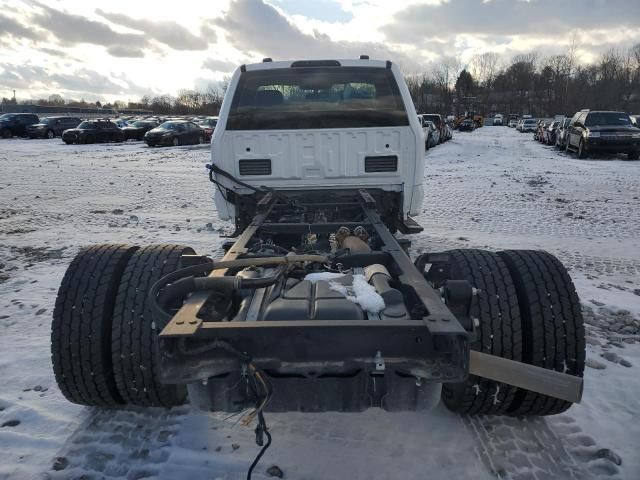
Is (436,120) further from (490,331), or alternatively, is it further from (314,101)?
(490,331)

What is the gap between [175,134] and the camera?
25844mm

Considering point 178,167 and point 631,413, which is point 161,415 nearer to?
point 631,413

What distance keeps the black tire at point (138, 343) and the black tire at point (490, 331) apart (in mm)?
1722

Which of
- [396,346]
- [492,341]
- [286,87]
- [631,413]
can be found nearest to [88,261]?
[396,346]

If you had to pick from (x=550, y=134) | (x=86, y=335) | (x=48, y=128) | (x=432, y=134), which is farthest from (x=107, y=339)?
(x=48, y=128)

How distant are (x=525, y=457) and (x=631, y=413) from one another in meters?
0.91

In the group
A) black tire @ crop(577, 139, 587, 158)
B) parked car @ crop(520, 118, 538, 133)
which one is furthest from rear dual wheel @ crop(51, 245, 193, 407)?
parked car @ crop(520, 118, 538, 133)

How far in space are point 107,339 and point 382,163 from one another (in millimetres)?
2911

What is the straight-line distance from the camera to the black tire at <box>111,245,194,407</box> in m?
2.70

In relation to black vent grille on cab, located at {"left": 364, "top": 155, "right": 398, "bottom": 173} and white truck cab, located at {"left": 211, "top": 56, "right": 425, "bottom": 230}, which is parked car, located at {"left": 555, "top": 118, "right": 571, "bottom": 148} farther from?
black vent grille on cab, located at {"left": 364, "top": 155, "right": 398, "bottom": 173}

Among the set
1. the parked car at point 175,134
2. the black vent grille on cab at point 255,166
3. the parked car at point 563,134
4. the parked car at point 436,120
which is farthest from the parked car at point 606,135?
the parked car at point 175,134

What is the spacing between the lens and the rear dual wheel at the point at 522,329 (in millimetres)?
2654

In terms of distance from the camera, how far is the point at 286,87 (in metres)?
4.82

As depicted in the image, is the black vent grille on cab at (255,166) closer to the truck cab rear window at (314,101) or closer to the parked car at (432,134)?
the truck cab rear window at (314,101)
